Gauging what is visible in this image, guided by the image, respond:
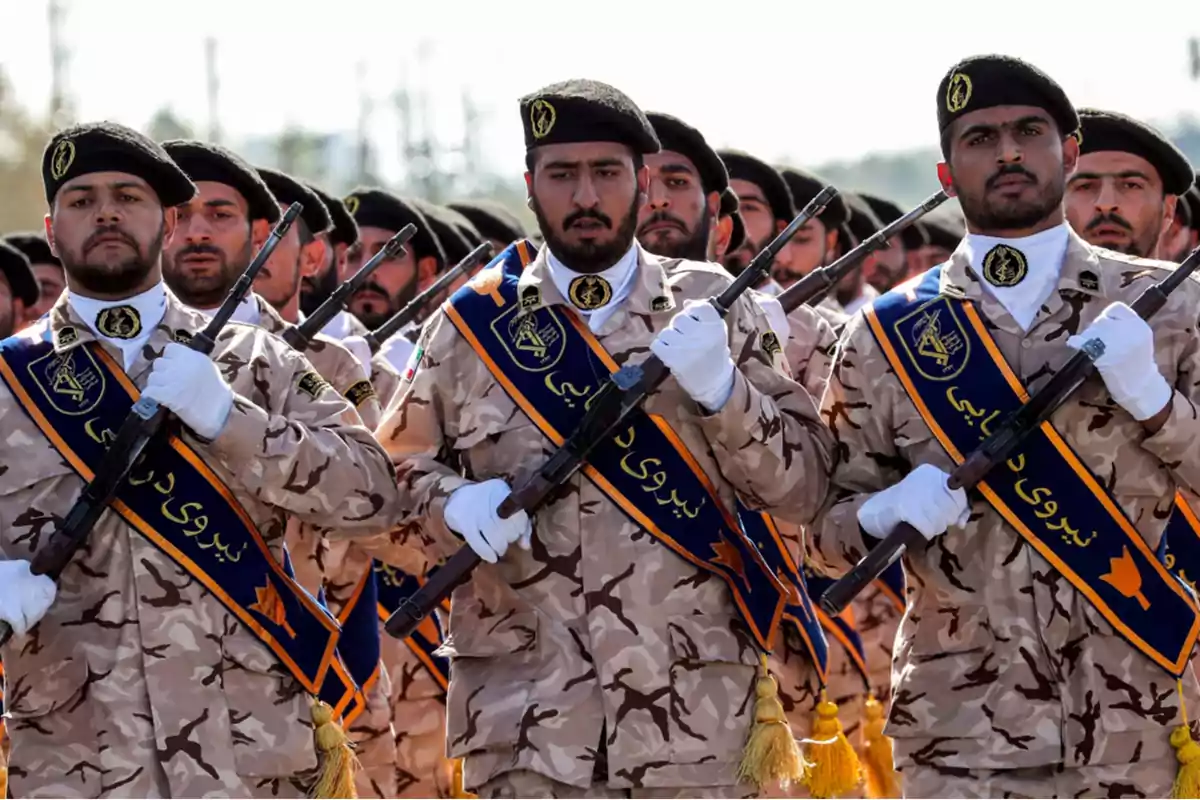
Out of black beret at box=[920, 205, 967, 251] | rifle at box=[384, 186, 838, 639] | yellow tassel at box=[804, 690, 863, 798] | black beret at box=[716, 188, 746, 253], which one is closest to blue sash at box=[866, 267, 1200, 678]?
rifle at box=[384, 186, 838, 639]

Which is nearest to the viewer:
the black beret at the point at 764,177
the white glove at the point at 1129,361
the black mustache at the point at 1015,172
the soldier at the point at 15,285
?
the white glove at the point at 1129,361

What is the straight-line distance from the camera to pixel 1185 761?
7.09 meters

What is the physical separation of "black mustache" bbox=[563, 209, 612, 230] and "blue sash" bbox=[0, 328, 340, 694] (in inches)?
50.5

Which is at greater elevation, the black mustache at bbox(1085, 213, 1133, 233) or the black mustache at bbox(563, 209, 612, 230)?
the black mustache at bbox(563, 209, 612, 230)

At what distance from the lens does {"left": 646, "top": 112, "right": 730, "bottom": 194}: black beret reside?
31.3 ft

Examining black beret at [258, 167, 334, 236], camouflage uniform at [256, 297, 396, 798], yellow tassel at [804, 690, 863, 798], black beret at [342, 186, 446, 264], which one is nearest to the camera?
yellow tassel at [804, 690, 863, 798]

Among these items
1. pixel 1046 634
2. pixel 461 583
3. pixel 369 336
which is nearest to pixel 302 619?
pixel 461 583

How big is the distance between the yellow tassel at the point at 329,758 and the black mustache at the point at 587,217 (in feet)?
5.26

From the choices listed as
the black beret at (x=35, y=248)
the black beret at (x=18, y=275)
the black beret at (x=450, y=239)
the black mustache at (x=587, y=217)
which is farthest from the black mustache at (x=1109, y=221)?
the black beret at (x=35, y=248)

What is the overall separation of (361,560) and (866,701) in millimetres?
2535

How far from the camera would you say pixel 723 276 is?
7715mm

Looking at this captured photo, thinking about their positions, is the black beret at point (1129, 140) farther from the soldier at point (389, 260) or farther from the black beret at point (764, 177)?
the soldier at point (389, 260)

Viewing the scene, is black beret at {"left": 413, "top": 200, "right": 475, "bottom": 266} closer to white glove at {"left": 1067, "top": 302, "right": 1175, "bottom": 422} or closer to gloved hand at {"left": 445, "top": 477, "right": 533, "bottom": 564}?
gloved hand at {"left": 445, "top": 477, "right": 533, "bottom": 564}

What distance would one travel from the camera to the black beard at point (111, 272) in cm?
737
